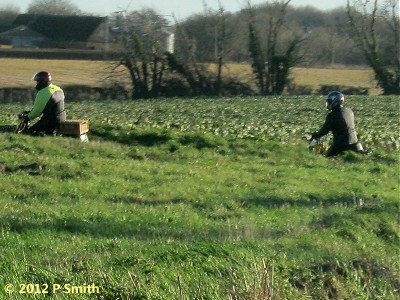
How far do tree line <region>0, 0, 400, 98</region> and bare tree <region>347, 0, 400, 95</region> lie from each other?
2.5 inches

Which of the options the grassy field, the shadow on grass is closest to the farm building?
the grassy field

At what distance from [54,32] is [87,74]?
5.03 metres

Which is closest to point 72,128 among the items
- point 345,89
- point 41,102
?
point 41,102

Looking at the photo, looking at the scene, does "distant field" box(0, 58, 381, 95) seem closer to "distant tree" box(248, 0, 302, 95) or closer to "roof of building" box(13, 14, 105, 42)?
"distant tree" box(248, 0, 302, 95)

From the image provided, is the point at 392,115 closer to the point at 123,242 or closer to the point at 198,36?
the point at 198,36

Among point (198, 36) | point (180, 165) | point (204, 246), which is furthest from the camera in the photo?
point (198, 36)

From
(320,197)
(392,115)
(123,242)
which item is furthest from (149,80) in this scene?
(123,242)

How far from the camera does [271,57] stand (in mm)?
57812

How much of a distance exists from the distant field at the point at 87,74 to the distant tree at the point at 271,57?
3.38 feet

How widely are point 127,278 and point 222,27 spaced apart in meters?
52.5

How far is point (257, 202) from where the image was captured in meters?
12.6

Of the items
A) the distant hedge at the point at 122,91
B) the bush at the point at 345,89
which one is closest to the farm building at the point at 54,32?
the distant hedge at the point at 122,91

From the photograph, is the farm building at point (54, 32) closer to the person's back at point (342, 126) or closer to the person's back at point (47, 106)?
the person's back at point (47, 106)

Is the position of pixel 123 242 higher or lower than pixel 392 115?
higher
